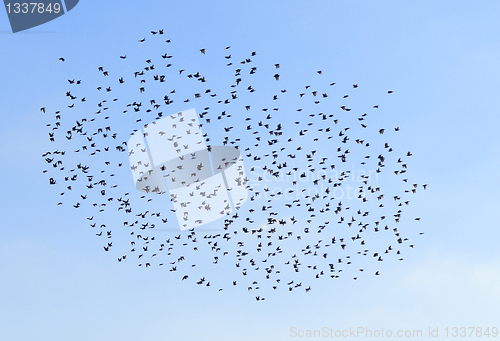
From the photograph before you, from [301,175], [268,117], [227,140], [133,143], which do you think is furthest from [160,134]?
[301,175]

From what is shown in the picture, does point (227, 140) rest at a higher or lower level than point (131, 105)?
lower

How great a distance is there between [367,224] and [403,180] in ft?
14.7

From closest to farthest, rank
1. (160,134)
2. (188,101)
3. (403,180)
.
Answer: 1. (188,101)
2. (160,134)
3. (403,180)

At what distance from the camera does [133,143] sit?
41000 mm

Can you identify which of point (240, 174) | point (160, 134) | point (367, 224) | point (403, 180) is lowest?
point (367, 224)

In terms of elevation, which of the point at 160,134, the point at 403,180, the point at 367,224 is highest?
the point at 160,134

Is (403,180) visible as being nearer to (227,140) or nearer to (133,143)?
(227,140)

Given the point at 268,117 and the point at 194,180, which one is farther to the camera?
the point at 194,180

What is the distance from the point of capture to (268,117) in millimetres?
38406

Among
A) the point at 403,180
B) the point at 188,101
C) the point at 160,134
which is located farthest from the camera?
the point at 403,180

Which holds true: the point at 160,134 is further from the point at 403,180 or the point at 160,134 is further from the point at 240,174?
the point at 403,180

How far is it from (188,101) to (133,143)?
656cm

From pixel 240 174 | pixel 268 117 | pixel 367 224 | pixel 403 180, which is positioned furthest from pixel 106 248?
pixel 403 180

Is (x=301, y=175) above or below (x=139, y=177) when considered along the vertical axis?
below
